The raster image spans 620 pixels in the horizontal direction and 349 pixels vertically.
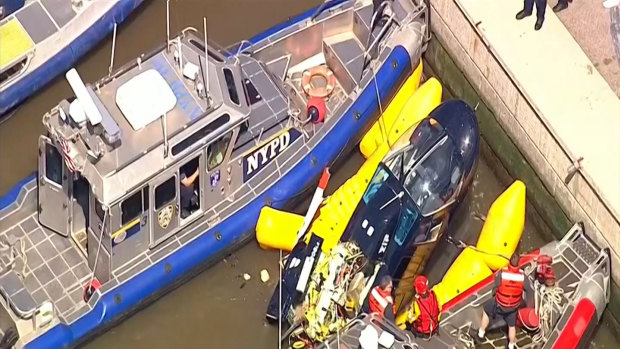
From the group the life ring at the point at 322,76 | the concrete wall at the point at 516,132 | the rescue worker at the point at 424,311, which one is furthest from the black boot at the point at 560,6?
the rescue worker at the point at 424,311

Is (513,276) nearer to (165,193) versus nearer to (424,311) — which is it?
(424,311)

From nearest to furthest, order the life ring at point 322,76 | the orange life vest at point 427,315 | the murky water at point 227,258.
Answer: the orange life vest at point 427,315
the murky water at point 227,258
the life ring at point 322,76

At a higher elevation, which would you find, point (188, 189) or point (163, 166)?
point (163, 166)

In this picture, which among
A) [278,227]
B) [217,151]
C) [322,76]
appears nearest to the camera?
[217,151]

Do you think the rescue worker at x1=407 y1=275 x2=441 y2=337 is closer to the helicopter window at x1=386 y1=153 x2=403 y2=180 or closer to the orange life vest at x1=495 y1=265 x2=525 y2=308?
the orange life vest at x1=495 y1=265 x2=525 y2=308

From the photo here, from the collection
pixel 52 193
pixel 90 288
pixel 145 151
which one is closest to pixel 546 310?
pixel 145 151

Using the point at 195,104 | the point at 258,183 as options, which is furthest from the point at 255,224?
the point at 195,104

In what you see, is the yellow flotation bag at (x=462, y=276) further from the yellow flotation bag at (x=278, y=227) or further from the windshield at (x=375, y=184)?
the yellow flotation bag at (x=278, y=227)

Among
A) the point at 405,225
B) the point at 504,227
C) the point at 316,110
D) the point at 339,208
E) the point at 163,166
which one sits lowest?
the point at 504,227
